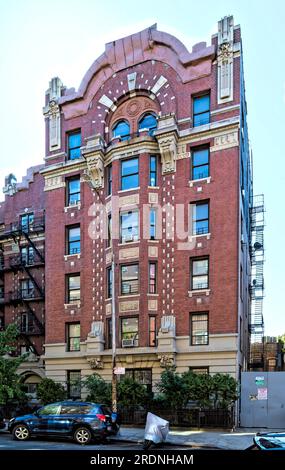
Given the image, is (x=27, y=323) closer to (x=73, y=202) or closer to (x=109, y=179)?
(x=73, y=202)

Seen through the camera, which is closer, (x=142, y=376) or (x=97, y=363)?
(x=142, y=376)

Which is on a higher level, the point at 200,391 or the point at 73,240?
the point at 73,240

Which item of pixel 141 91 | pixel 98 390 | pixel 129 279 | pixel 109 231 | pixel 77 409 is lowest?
pixel 98 390

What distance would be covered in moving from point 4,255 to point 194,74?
19.7m

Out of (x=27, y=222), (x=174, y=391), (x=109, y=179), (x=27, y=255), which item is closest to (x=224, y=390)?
(x=174, y=391)

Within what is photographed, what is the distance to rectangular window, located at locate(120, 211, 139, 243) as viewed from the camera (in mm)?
25812

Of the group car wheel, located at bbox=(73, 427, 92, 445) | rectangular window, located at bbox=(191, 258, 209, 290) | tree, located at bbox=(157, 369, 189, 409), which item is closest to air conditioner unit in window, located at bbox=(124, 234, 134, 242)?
rectangular window, located at bbox=(191, 258, 209, 290)

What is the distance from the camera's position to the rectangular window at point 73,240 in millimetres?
28750

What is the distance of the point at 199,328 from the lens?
2436 centimetres

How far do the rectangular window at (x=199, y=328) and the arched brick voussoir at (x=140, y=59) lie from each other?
1316 cm

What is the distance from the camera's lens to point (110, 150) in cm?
2739

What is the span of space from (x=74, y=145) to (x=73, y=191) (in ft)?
10.2

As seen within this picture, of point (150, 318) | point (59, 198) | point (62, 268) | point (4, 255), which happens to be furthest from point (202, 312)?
point (4, 255)
